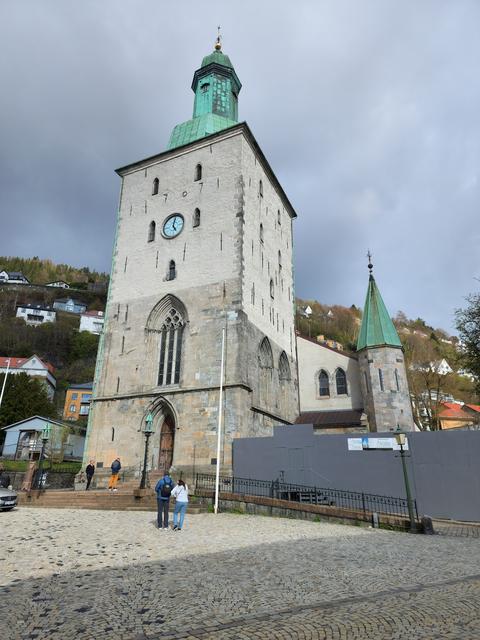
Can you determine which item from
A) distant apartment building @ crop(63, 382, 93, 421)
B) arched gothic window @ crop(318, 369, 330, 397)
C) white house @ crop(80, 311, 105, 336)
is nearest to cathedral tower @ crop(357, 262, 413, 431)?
arched gothic window @ crop(318, 369, 330, 397)

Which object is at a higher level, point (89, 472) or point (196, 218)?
point (196, 218)

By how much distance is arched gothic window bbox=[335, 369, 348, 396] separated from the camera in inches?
1029

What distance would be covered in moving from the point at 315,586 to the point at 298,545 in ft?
11.0

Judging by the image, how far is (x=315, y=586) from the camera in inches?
239

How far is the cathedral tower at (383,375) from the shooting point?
22141 mm

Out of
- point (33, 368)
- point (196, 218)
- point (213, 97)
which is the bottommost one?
point (196, 218)

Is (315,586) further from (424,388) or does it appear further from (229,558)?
(424,388)

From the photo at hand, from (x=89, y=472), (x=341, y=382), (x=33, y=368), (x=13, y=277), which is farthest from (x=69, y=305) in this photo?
(x=341, y=382)

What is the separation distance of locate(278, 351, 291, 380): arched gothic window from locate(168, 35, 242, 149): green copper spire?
51.0 feet

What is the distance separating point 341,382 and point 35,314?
9116 cm

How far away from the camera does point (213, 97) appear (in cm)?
3027

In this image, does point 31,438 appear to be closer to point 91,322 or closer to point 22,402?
point 22,402

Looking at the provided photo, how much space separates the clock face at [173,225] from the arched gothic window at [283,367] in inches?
380

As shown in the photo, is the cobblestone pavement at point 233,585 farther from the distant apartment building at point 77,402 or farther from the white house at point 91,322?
the white house at point 91,322
